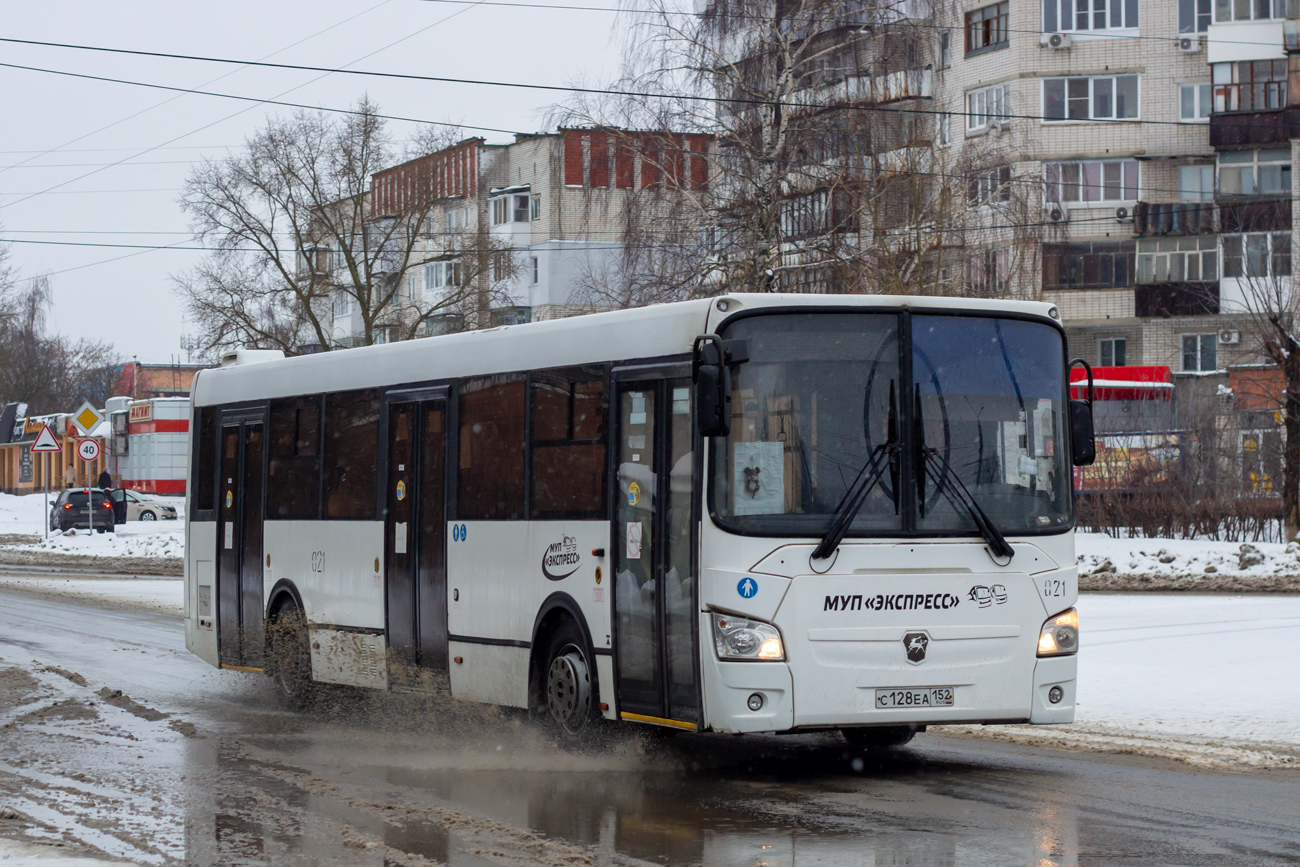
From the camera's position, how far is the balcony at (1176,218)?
196ft

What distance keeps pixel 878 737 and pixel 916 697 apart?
1.78 metres

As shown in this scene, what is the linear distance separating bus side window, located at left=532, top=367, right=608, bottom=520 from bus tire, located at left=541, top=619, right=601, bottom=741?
0.76m

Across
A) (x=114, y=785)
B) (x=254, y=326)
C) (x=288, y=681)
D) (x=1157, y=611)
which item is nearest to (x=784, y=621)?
(x=114, y=785)

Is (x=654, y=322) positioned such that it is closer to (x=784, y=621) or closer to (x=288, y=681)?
(x=784, y=621)

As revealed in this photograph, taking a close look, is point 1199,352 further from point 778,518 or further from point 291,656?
point 778,518

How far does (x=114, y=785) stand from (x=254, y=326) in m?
47.9

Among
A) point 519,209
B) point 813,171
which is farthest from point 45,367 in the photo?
point 813,171

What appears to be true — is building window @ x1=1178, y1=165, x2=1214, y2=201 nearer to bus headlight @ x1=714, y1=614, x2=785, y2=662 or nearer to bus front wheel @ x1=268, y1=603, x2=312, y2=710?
bus front wheel @ x1=268, y1=603, x2=312, y2=710

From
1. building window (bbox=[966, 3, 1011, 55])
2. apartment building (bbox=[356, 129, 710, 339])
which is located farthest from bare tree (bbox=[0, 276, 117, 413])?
building window (bbox=[966, 3, 1011, 55])

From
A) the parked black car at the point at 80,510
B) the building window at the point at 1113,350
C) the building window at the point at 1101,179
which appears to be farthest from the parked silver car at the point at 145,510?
the building window at the point at 1101,179

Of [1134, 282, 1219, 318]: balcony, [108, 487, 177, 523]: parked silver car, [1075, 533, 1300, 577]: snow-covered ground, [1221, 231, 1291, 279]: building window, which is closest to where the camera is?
[1075, 533, 1300, 577]: snow-covered ground

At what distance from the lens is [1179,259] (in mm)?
60250

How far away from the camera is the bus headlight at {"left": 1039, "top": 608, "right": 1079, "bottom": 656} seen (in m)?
10.1

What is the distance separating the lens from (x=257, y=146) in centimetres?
5716
